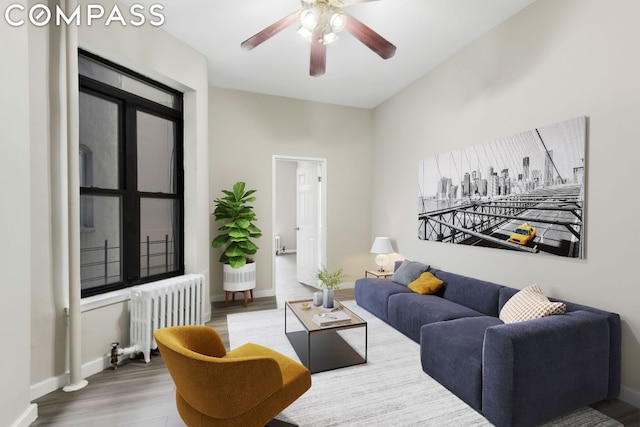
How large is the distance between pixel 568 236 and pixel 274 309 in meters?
3.40

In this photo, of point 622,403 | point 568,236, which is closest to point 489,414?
point 622,403

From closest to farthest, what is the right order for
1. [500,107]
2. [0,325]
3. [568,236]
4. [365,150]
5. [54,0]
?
[0,325], [54,0], [568,236], [500,107], [365,150]

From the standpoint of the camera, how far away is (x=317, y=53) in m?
2.64

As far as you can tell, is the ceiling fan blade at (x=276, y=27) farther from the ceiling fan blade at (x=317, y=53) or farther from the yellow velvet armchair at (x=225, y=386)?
the yellow velvet armchair at (x=225, y=386)

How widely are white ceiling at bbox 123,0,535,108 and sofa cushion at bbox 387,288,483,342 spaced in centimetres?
287

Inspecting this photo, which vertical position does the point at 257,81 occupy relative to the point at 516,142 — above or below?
above

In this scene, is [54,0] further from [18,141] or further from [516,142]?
[516,142]

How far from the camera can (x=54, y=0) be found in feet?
7.45

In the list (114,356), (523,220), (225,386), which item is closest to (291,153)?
(523,220)

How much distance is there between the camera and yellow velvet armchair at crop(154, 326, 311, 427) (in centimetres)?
144

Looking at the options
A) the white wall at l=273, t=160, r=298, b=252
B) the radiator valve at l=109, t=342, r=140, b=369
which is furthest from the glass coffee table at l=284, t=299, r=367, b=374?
the white wall at l=273, t=160, r=298, b=252

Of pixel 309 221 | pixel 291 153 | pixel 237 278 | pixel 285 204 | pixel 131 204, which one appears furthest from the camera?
pixel 285 204

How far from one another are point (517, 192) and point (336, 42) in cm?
250

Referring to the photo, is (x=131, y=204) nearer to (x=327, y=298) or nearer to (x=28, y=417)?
(x=28, y=417)
